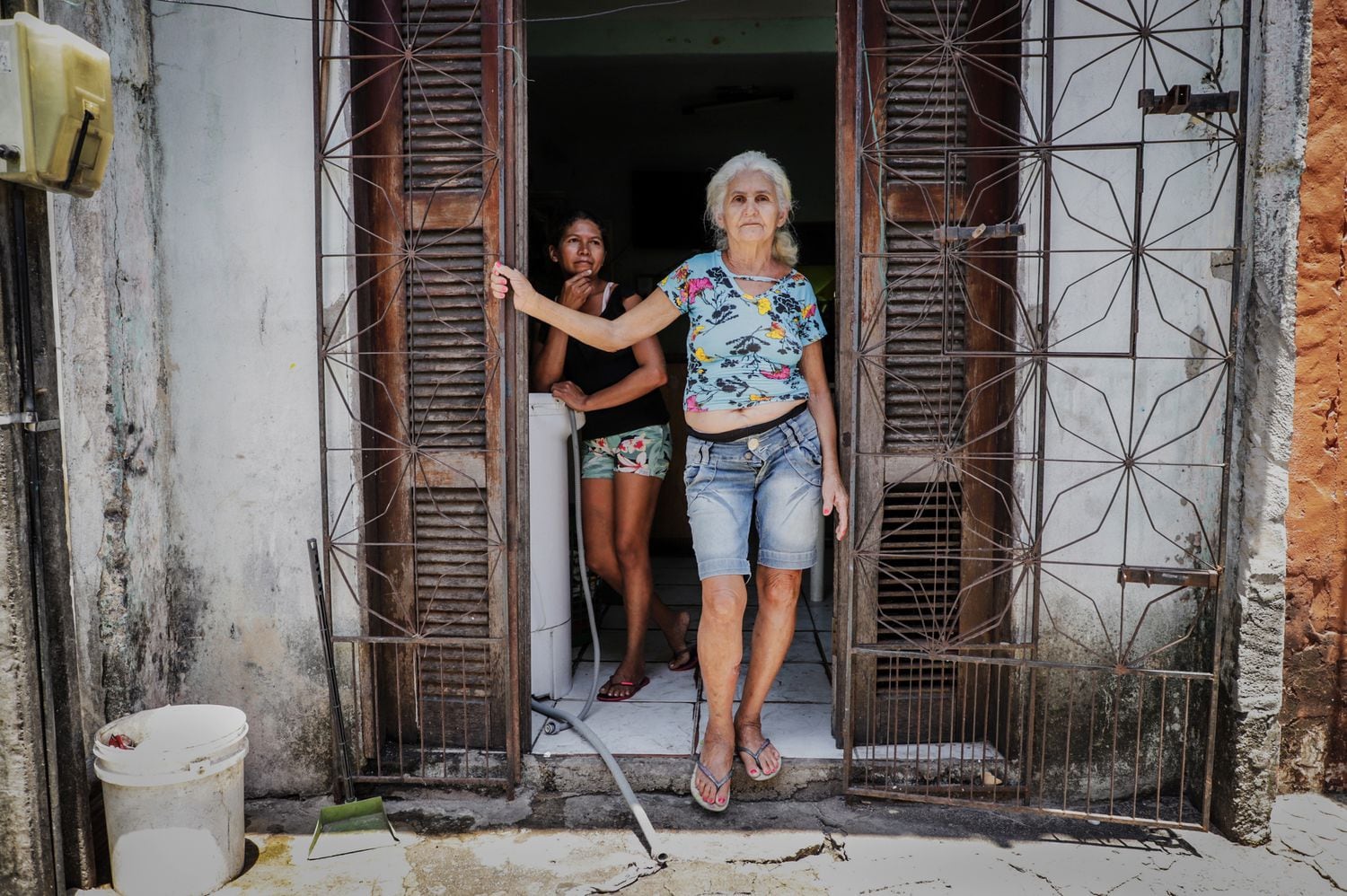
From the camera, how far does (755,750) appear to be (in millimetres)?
3258

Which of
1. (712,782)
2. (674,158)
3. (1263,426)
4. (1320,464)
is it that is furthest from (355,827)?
(674,158)

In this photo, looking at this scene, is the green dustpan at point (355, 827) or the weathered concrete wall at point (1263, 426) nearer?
the weathered concrete wall at point (1263, 426)

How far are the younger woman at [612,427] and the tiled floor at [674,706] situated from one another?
145 mm

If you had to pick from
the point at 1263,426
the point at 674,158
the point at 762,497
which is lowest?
the point at 762,497

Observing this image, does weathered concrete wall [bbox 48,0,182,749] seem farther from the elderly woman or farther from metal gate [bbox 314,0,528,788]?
the elderly woman

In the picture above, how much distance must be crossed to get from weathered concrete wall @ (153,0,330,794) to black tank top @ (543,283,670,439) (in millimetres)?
1116

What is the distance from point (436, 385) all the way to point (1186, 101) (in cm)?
252

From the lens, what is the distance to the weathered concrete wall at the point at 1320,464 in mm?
3078

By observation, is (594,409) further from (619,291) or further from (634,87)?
(634,87)

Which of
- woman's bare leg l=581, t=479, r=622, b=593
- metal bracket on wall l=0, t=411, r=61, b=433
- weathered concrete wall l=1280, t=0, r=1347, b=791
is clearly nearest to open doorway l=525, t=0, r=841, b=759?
woman's bare leg l=581, t=479, r=622, b=593

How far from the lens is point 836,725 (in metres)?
3.46

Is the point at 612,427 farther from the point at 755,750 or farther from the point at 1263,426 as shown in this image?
the point at 1263,426

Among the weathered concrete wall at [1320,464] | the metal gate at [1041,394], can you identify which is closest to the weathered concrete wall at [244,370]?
the metal gate at [1041,394]

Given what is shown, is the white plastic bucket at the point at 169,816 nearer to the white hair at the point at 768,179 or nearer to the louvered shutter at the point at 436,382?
the louvered shutter at the point at 436,382
